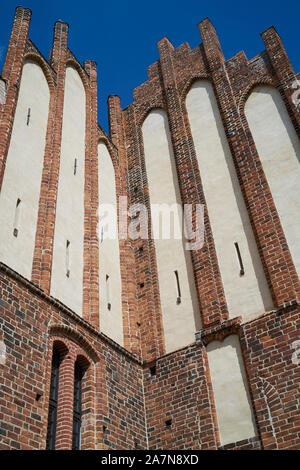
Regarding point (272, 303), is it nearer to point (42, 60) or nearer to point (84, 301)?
point (84, 301)

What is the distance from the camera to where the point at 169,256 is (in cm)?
1207

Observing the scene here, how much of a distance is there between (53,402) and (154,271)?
4567mm

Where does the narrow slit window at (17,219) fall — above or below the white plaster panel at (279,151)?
below

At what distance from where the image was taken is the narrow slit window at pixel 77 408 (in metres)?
8.30

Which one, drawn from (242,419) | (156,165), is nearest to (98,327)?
(242,419)

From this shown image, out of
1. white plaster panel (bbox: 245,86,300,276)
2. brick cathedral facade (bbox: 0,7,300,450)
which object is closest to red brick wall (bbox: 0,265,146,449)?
brick cathedral facade (bbox: 0,7,300,450)

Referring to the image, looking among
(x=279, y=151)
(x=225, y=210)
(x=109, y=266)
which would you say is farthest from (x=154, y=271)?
(x=279, y=151)

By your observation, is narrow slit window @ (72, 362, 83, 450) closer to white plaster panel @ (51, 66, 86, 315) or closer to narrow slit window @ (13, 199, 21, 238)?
white plaster panel @ (51, 66, 86, 315)

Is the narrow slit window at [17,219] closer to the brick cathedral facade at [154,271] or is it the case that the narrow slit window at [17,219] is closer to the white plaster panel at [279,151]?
the brick cathedral facade at [154,271]

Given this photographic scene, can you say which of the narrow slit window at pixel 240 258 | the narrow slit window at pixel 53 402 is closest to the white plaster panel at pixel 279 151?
the narrow slit window at pixel 240 258

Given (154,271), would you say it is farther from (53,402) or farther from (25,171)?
(53,402)

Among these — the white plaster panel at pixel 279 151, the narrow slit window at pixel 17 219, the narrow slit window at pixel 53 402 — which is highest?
the white plaster panel at pixel 279 151

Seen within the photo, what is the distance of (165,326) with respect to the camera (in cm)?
1110

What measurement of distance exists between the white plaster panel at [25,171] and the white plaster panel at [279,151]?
5.06 metres
